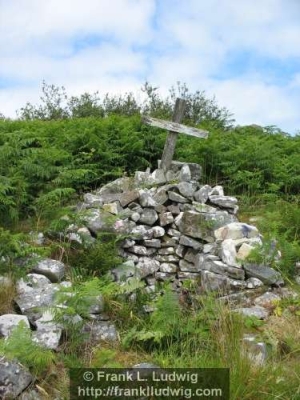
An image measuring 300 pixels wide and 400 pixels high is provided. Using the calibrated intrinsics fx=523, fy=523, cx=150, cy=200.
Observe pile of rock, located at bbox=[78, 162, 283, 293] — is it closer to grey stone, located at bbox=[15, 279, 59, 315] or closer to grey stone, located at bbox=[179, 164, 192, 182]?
grey stone, located at bbox=[179, 164, 192, 182]

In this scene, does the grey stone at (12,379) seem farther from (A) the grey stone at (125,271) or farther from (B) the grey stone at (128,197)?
(B) the grey stone at (128,197)

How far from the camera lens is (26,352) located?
402cm

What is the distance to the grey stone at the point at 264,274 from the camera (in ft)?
20.4

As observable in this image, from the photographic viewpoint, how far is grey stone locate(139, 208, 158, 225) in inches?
286

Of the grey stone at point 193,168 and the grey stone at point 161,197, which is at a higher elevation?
the grey stone at point 193,168

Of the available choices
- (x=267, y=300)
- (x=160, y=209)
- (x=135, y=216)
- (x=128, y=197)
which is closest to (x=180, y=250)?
(x=160, y=209)

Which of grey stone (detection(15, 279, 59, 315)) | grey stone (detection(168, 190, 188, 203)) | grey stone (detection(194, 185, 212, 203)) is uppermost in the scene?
grey stone (detection(194, 185, 212, 203))

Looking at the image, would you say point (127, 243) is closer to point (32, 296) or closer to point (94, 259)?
point (94, 259)

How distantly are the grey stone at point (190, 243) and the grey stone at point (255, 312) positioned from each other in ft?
5.22

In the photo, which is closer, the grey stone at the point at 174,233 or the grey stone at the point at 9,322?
the grey stone at the point at 9,322

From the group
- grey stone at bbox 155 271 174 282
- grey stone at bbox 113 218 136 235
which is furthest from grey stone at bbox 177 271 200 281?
grey stone at bbox 113 218 136 235

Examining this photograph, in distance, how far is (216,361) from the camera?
12.9 ft

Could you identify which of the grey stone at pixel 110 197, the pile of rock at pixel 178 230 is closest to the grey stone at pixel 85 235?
the pile of rock at pixel 178 230

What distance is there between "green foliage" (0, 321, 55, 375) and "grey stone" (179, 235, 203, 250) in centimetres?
329
